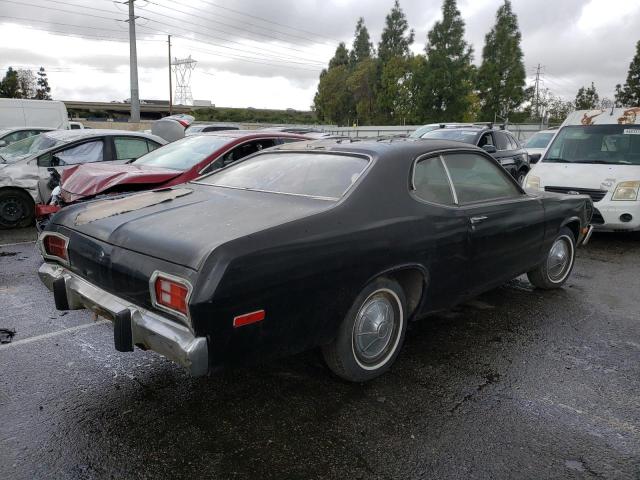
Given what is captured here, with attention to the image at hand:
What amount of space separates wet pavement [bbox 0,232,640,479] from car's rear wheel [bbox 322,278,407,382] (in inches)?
5.6

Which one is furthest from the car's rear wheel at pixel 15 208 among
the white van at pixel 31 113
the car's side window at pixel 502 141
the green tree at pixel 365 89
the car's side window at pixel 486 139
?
the green tree at pixel 365 89

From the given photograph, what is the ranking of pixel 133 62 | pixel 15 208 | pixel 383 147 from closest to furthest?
1. pixel 383 147
2. pixel 15 208
3. pixel 133 62

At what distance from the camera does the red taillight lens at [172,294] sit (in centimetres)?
242

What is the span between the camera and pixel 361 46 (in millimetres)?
68000

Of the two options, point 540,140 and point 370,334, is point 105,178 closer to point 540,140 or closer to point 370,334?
point 370,334

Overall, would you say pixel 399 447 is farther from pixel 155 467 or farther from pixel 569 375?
pixel 569 375

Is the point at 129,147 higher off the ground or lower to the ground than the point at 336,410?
higher

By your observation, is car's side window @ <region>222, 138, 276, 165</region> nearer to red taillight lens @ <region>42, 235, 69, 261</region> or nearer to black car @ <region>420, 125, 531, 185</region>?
red taillight lens @ <region>42, 235, 69, 261</region>

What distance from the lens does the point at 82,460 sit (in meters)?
2.48

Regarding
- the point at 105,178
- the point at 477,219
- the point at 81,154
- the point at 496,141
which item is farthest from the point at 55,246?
the point at 496,141

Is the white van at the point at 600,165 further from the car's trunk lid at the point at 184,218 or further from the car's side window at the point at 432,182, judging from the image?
the car's trunk lid at the point at 184,218

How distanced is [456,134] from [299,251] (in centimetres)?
972

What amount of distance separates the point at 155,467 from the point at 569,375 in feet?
8.93

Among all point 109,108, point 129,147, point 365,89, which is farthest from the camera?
point 109,108
